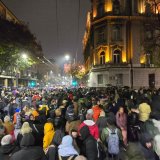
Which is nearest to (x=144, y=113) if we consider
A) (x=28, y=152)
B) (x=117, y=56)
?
(x=28, y=152)

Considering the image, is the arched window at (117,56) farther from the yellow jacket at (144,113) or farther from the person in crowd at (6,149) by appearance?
the person in crowd at (6,149)

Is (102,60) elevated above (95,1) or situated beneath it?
situated beneath

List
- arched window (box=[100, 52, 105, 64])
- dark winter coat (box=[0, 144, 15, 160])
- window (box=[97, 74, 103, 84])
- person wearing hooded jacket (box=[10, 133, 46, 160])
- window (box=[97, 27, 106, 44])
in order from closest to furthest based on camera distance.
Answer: person wearing hooded jacket (box=[10, 133, 46, 160]) < dark winter coat (box=[0, 144, 15, 160]) < window (box=[97, 74, 103, 84]) < arched window (box=[100, 52, 105, 64]) < window (box=[97, 27, 106, 44])

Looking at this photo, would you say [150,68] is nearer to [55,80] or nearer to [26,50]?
[26,50]

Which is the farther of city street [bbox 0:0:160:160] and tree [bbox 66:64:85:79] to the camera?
tree [bbox 66:64:85:79]

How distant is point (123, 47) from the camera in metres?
49.2

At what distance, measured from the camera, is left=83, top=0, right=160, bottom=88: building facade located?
48.1 metres

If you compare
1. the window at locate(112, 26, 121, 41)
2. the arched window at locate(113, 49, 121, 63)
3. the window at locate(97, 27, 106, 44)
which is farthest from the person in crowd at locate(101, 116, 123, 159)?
the window at locate(97, 27, 106, 44)

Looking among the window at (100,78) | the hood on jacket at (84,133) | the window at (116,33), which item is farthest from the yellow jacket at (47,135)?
the window at (116,33)

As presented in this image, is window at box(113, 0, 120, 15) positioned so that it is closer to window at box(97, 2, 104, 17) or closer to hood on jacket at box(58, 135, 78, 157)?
window at box(97, 2, 104, 17)

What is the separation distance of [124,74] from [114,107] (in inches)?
1423

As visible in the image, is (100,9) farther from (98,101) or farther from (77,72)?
(98,101)

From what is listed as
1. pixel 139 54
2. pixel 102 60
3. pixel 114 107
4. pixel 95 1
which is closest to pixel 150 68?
pixel 139 54

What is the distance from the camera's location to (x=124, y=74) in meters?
47.8
